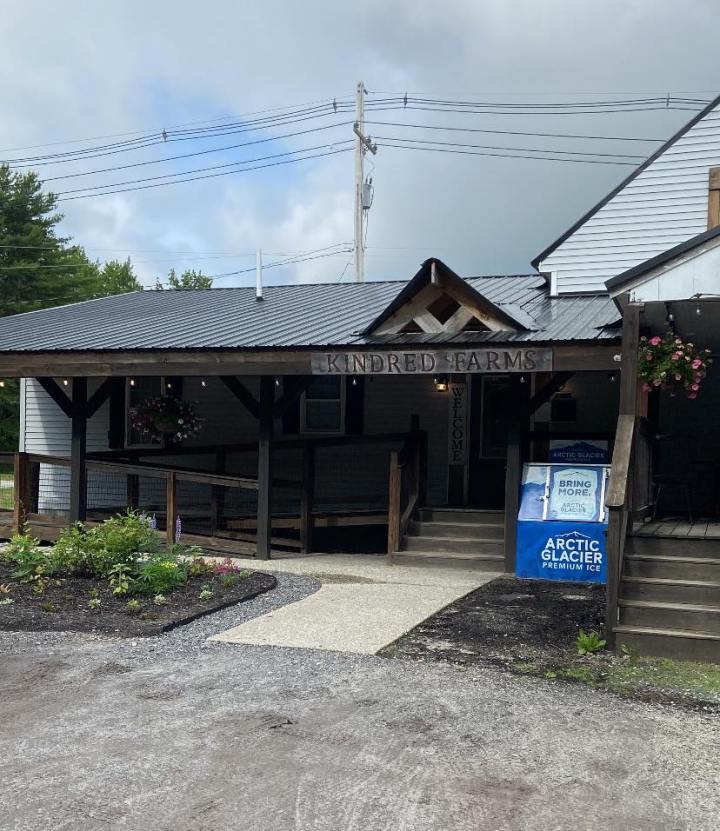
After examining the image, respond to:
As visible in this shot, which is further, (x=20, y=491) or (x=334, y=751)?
(x=20, y=491)

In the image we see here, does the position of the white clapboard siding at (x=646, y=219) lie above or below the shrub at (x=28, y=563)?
above

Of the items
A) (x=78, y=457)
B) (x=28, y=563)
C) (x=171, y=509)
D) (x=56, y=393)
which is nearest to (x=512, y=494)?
(x=171, y=509)

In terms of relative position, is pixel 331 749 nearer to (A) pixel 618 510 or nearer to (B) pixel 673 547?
(A) pixel 618 510

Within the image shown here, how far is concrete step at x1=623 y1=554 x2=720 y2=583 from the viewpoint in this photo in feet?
24.6

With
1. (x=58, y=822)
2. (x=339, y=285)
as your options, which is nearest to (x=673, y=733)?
(x=58, y=822)

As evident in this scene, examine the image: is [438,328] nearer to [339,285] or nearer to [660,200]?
[660,200]

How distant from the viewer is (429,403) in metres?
14.7

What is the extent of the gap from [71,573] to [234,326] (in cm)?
497

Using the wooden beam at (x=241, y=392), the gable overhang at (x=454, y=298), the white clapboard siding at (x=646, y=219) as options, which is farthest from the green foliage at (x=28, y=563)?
the white clapboard siding at (x=646, y=219)

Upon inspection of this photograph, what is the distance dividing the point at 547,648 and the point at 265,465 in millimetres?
5854

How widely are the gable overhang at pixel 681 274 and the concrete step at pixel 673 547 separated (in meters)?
2.11

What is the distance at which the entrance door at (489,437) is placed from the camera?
47.0 ft

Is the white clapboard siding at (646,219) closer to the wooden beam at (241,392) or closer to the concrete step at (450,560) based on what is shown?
the concrete step at (450,560)

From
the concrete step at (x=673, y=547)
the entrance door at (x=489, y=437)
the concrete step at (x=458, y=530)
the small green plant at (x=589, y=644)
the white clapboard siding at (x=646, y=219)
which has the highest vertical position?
the white clapboard siding at (x=646, y=219)
